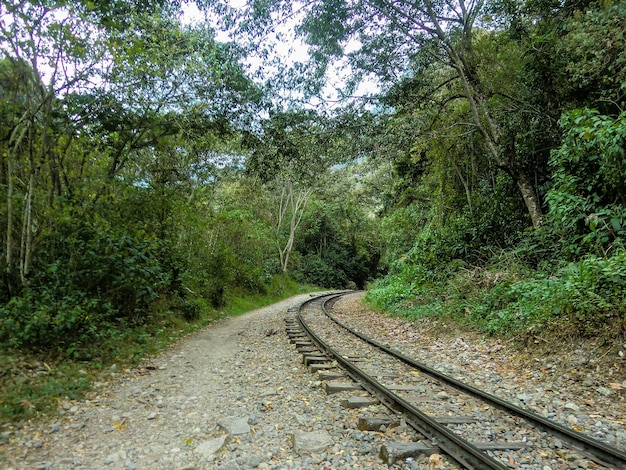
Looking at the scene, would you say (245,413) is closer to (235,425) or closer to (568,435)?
(235,425)

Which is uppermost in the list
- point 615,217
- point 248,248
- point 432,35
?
point 432,35

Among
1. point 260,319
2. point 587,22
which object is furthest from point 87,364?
point 587,22

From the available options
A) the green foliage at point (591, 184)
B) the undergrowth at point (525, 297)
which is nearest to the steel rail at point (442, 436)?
the undergrowth at point (525, 297)

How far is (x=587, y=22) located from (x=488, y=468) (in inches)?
312

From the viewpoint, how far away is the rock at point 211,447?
3.28 m

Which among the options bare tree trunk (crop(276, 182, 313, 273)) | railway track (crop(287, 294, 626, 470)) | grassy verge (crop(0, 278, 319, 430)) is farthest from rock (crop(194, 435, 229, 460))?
bare tree trunk (crop(276, 182, 313, 273))

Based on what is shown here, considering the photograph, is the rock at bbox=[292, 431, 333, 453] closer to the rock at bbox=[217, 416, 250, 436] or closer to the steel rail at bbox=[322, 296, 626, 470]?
the rock at bbox=[217, 416, 250, 436]

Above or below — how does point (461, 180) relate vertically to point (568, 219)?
above

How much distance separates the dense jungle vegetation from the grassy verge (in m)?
0.03

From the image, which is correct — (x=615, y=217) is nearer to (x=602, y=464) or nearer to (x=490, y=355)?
(x=490, y=355)

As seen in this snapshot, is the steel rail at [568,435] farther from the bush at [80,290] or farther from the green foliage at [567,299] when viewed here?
the bush at [80,290]

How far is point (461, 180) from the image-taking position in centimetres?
1327

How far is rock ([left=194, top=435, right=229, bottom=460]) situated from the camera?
3279mm

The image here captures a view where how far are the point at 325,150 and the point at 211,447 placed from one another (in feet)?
30.7
